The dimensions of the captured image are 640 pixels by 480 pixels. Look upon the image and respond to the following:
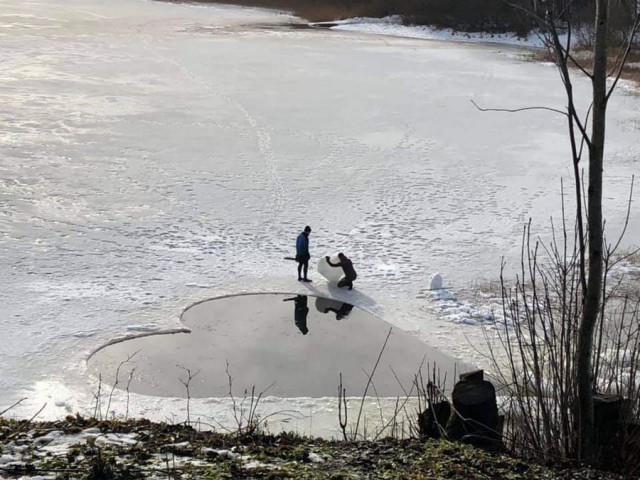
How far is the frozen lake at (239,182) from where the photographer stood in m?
10.3

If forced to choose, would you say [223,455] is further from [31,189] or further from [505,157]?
[505,157]

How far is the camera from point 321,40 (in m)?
36.7

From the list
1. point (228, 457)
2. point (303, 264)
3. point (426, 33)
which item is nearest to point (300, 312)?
point (303, 264)

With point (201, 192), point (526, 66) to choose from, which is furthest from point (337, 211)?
point (526, 66)

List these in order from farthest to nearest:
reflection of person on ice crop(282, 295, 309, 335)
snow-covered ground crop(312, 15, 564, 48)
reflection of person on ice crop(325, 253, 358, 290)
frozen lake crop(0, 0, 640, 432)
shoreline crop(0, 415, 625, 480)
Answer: snow-covered ground crop(312, 15, 564, 48), reflection of person on ice crop(325, 253, 358, 290), frozen lake crop(0, 0, 640, 432), reflection of person on ice crop(282, 295, 309, 335), shoreline crop(0, 415, 625, 480)

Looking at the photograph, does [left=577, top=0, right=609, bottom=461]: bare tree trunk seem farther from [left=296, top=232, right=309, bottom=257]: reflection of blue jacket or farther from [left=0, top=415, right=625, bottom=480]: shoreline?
[left=296, top=232, right=309, bottom=257]: reflection of blue jacket

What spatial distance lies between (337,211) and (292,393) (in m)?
6.36

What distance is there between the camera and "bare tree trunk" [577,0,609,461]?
358 cm

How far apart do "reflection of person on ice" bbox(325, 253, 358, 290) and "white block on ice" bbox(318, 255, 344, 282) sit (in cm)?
12

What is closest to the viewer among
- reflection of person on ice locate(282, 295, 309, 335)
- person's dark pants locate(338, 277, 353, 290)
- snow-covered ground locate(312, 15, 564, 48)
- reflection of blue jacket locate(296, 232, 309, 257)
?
reflection of person on ice locate(282, 295, 309, 335)

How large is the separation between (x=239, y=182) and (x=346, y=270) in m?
5.24

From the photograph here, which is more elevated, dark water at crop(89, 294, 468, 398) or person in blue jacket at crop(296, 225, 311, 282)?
person in blue jacket at crop(296, 225, 311, 282)

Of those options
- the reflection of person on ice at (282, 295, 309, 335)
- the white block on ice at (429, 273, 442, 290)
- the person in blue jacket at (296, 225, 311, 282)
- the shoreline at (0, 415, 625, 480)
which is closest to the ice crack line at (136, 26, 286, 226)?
the person in blue jacket at (296, 225, 311, 282)

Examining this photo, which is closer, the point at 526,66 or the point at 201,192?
the point at 201,192
